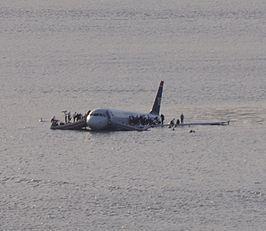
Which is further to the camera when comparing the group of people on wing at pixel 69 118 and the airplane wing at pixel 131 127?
the airplane wing at pixel 131 127

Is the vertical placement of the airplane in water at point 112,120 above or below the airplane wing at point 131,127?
above

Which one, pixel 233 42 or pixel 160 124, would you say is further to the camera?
pixel 233 42

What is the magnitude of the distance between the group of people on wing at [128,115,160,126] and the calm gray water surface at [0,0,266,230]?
1837 mm

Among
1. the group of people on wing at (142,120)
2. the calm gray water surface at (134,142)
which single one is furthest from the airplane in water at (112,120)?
the calm gray water surface at (134,142)

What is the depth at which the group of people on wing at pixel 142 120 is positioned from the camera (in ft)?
371

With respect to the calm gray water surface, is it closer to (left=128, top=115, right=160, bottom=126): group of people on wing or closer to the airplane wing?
the airplane wing

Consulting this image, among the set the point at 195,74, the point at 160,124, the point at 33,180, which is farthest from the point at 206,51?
the point at 33,180

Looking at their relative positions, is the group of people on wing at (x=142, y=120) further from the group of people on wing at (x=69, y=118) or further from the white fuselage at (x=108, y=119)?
the group of people on wing at (x=69, y=118)

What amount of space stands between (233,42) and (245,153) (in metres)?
86.9

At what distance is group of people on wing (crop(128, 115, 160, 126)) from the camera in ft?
371

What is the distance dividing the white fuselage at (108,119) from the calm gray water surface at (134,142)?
4.17 feet

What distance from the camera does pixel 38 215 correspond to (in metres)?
76.3

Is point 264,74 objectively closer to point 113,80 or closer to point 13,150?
point 113,80

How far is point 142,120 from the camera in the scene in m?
114
